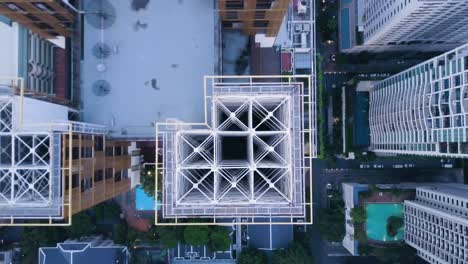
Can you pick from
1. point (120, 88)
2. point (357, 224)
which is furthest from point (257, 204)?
point (357, 224)

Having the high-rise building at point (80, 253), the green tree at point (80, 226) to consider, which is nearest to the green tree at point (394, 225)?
the high-rise building at point (80, 253)

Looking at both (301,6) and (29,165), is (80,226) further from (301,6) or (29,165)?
(301,6)

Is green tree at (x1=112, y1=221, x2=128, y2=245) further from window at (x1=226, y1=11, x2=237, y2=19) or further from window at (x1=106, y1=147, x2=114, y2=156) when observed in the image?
window at (x1=226, y1=11, x2=237, y2=19)

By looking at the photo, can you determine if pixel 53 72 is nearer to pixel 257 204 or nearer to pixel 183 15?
pixel 183 15

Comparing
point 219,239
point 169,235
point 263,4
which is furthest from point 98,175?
point 263,4

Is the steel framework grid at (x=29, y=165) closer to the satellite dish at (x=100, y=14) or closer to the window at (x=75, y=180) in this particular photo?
the window at (x=75, y=180)
